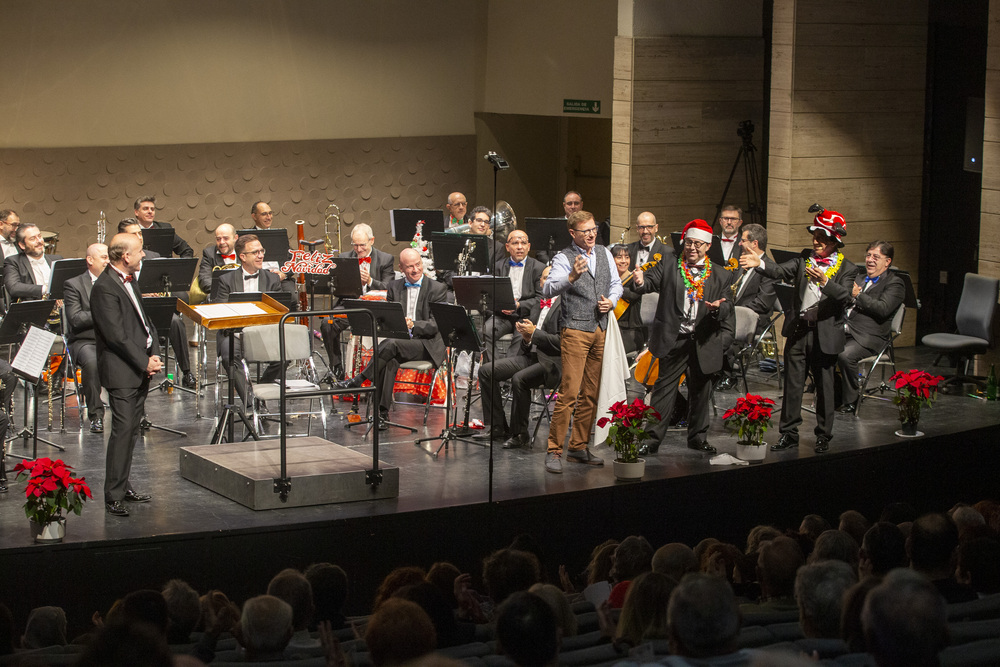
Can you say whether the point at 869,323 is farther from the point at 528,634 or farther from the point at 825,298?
the point at 528,634

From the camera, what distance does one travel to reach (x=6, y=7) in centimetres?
1259

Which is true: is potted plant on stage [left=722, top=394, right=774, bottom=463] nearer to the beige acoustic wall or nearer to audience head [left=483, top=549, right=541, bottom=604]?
audience head [left=483, top=549, right=541, bottom=604]

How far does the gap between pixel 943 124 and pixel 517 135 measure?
6.28 m

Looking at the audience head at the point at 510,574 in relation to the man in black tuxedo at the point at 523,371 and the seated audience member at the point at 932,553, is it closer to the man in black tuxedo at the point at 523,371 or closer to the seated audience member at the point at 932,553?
the seated audience member at the point at 932,553

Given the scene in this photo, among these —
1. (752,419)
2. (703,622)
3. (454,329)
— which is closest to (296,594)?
(703,622)

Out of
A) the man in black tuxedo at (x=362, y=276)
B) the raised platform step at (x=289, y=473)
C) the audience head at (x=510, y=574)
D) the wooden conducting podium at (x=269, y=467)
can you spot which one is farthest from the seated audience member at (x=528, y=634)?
the man in black tuxedo at (x=362, y=276)

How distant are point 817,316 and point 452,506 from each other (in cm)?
289

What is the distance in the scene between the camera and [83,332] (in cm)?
912

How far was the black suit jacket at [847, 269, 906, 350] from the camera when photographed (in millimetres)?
8594

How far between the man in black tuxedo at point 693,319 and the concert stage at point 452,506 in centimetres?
43

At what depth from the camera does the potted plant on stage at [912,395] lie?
339 inches

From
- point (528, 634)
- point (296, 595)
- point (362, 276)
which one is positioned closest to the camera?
point (528, 634)

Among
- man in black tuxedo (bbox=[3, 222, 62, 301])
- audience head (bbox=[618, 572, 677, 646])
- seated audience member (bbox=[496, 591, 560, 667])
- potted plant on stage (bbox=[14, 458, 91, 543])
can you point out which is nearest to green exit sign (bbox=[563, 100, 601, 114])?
man in black tuxedo (bbox=[3, 222, 62, 301])

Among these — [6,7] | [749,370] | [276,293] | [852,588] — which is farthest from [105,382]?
[6,7]
